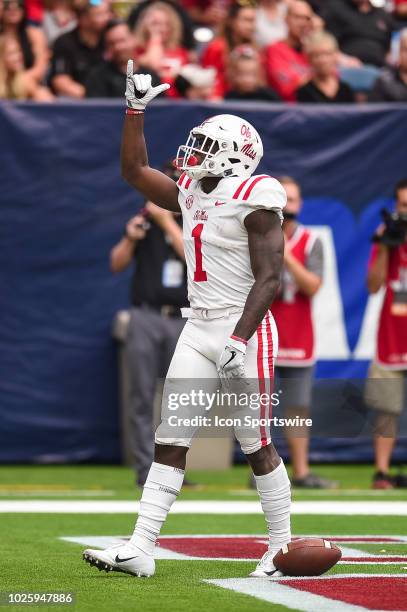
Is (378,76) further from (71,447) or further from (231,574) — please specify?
(231,574)

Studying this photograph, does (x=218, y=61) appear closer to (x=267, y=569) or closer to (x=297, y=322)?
(x=297, y=322)

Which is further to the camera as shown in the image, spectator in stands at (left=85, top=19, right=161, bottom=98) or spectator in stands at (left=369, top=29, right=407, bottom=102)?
spectator in stands at (left=369, top=29, right=407, bottom=102)

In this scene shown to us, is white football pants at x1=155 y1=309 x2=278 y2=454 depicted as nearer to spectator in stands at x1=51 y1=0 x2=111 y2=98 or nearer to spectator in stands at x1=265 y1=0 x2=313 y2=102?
spectator in stands at x1=51 y1=0 x2=111 y2=98

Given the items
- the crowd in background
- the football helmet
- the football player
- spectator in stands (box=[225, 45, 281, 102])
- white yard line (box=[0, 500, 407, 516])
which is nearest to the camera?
the football player

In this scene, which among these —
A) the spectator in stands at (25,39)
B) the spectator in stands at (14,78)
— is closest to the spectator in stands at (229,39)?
the spectator in stands at (25,39)

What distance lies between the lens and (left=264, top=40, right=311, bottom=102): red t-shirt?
1230 centimetres

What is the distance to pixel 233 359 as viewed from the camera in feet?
16.8

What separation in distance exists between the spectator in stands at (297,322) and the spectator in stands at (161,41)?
8.33 ft

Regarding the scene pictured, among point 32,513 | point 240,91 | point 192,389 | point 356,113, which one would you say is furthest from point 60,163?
point 192,389

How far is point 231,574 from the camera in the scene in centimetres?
527

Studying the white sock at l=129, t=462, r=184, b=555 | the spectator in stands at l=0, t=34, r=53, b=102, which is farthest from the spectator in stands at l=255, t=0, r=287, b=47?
the white sock at l=129, t=462, r=184, b=555

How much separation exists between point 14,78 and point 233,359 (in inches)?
250

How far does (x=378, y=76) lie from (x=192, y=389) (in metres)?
7.58

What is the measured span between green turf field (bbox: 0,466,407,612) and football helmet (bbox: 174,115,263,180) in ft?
5.39
